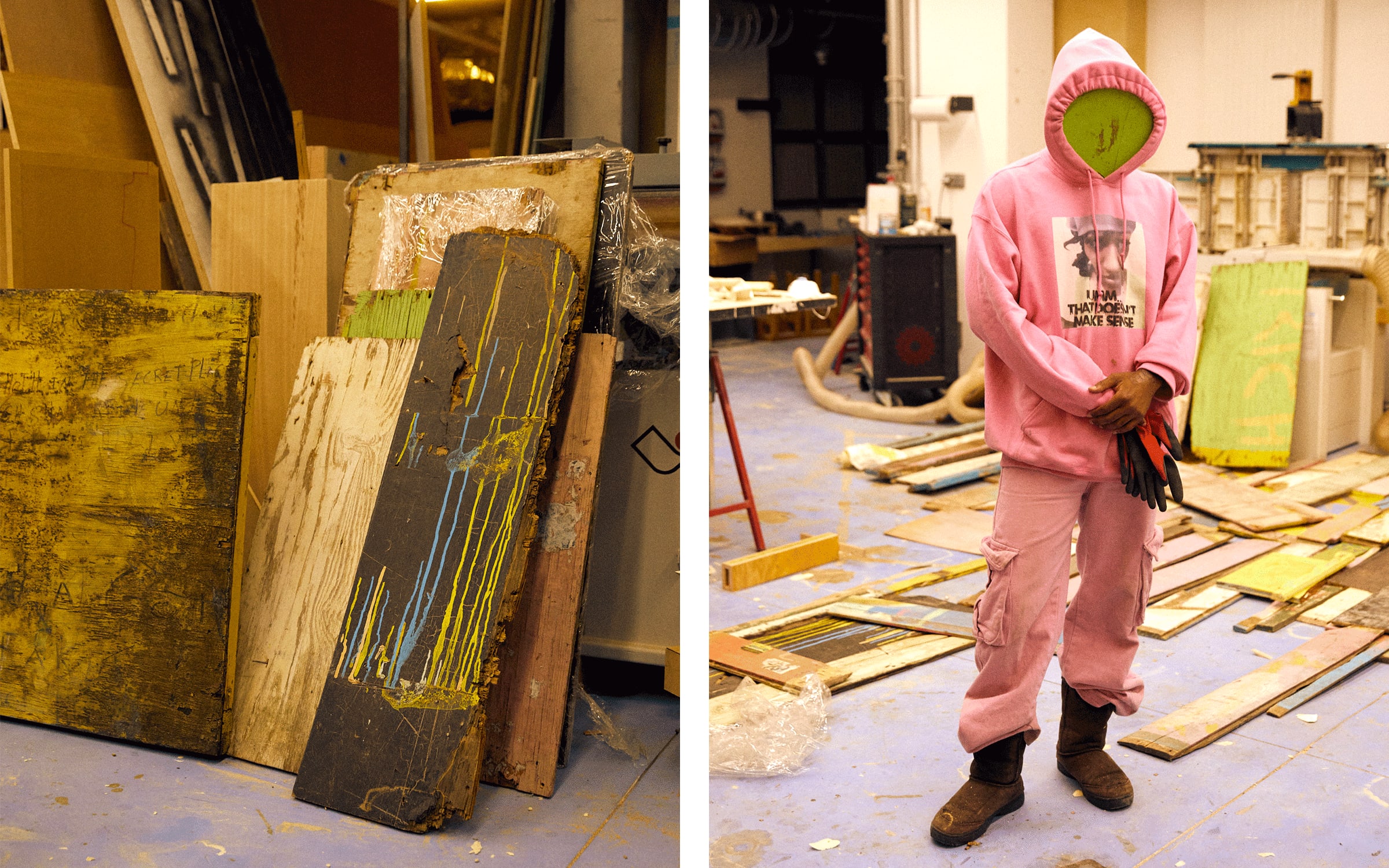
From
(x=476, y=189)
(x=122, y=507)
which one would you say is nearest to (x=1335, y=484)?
(x=476, y=189)

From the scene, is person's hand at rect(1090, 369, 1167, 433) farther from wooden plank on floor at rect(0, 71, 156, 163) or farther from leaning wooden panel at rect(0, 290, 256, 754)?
wooden plank on floor at rect(0, 71, 156, 163)

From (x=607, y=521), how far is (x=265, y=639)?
91 cm

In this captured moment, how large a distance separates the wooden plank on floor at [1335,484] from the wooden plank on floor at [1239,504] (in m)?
0.12

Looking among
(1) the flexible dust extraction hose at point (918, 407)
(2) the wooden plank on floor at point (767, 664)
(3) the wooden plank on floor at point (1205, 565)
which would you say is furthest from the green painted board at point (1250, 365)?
(2) the wooden plank on floor at point (767, 664)

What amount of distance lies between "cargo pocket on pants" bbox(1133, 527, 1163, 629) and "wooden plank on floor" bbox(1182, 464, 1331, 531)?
2410 millimetres

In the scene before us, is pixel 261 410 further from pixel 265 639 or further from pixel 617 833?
pixel 617 833

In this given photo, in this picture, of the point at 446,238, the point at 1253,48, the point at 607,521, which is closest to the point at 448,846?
the point at 607,521

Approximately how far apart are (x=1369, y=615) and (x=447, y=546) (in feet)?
9.42

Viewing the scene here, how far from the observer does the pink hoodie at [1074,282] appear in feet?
6.93

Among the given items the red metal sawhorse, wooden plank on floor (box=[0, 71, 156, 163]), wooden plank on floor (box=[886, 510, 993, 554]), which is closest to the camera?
wooden plank on floor (box=[0, 71, 156, 163])

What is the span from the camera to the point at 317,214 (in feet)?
Answer: 10.7

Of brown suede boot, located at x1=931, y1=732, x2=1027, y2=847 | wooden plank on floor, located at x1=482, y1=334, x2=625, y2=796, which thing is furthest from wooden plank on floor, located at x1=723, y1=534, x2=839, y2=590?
brown suede boot, located at x1=931, y1=732, x2=1027, y2=847

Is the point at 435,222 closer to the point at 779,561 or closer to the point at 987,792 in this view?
the point at 779,561

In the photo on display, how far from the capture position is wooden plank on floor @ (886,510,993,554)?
4.34 metres
